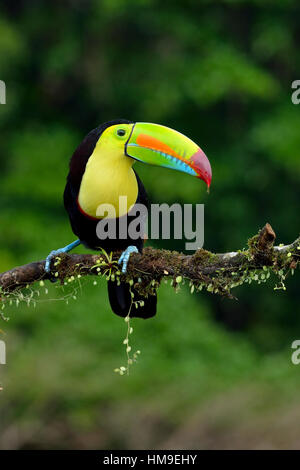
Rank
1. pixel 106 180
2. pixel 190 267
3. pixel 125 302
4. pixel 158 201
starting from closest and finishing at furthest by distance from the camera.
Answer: pixel 190 267, pixel 106 180, pixel 125 302, pixel 158 201

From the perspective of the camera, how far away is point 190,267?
4.04 metres

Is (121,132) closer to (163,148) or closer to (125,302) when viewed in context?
(163,148)

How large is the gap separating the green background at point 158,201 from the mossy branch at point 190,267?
4.82 m

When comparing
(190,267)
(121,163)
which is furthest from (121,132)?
(190,267)

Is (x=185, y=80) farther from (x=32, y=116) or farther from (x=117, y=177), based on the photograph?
(x=117, y=177)

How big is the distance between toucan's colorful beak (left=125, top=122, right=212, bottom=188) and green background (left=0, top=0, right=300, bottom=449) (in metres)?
5.03

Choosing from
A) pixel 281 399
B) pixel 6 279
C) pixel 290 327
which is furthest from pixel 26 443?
pixel 290 327

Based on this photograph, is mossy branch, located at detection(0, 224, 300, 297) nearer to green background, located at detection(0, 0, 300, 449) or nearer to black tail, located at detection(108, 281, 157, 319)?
black tail, located at detection(108, 281, 157, 319)

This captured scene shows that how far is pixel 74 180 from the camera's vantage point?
182 inches

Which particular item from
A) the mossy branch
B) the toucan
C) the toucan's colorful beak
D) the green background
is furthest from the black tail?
the green background

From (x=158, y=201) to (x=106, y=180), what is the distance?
857 cm

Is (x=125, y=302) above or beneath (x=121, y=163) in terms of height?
beneath

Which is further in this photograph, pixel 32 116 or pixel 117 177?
pixel 32 116

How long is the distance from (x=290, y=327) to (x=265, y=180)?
2.43 meters
